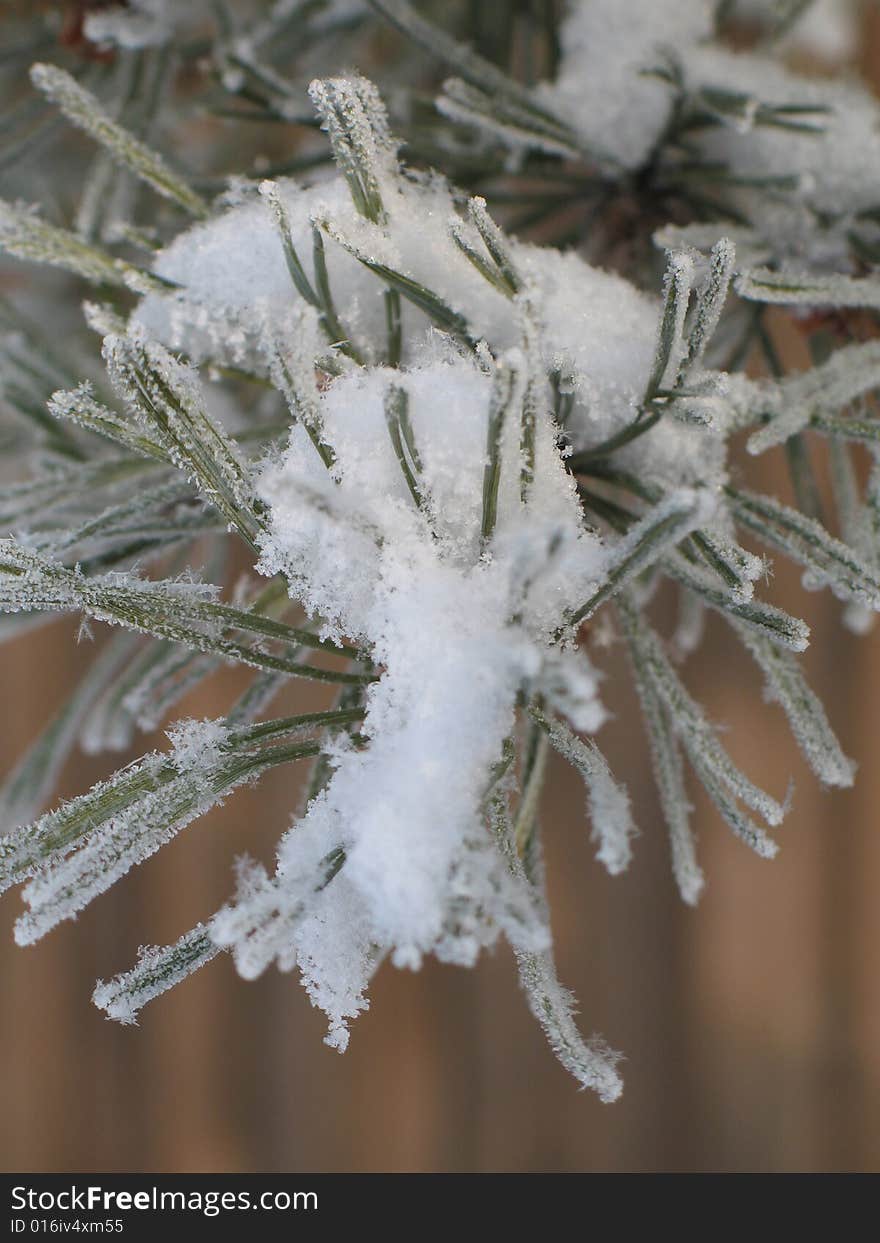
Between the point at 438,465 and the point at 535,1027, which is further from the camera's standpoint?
the point at 535,1027

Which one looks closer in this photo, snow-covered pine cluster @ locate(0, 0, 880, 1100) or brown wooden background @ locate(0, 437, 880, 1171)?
snow-covered pine cluster @ locate(0, 0, 880, 1100)

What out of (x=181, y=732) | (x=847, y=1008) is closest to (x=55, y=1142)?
(x=847, y=1008)

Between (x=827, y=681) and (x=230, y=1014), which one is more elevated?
(x=827, y=681)

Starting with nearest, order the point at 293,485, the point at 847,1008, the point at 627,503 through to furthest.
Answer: the point at 293,485
the point at 627,503
the point at 847,1008

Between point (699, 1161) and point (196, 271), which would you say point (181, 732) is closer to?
point (196, 271)

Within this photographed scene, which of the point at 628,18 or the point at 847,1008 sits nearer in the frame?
the point at 628,18

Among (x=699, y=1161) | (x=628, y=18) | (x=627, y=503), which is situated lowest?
(x=699, y=1161)

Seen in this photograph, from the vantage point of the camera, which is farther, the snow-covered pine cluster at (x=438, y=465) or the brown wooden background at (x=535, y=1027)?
the brown wooden background at (x=535, y=1027)

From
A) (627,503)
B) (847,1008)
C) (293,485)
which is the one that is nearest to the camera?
(293,485)
